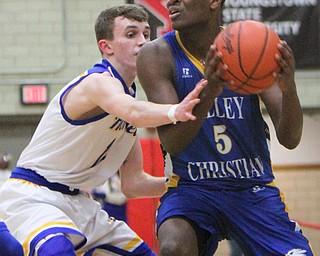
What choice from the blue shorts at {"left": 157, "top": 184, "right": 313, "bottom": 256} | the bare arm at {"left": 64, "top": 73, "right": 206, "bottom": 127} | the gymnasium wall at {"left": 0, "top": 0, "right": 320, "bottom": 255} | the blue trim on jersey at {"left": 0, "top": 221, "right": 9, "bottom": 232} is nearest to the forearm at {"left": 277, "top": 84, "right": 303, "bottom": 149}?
the blue shorts at {"left": 157, "top": 184, "right": 313, "bottom": 256}

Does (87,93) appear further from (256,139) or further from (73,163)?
(256,139)

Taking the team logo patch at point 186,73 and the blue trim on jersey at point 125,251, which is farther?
the blue trim on jersey at point 125,251

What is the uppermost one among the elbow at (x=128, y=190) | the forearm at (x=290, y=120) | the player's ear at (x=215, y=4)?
the player's ear at (x=215, y=4)

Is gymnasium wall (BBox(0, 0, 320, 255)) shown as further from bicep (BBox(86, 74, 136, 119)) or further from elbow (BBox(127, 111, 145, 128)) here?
elbow (BBox(127, 111, 145, 128))

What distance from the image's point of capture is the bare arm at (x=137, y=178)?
526cm

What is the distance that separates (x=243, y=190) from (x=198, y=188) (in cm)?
24

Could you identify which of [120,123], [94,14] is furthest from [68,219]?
[94,14]

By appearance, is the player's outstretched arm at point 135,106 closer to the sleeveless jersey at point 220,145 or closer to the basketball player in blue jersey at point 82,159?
the basketball player in blue jersey at point 82,159

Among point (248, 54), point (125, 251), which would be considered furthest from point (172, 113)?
point (125, 251)

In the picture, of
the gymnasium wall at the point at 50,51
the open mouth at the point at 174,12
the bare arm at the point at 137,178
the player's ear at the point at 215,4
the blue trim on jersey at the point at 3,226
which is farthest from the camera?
the gymnasium wall at the point at 50,51

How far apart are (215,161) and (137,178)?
0.94m

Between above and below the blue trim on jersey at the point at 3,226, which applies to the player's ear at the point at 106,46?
above

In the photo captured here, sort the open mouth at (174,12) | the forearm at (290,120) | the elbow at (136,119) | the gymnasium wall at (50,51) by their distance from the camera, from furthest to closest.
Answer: the gymnasium wall at (50,51)
the open mouth at (174,12)
the forearm at (290,120)
the elbow at (136,119)

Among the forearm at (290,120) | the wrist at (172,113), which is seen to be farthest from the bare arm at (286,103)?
the wrist at (172,113)
